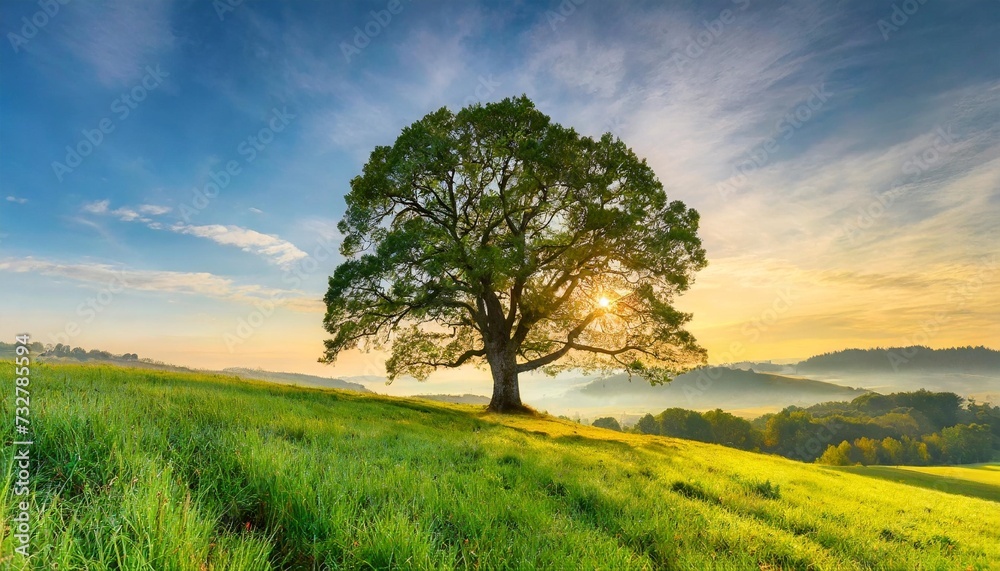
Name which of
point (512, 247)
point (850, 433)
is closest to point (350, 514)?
point (512, 247)

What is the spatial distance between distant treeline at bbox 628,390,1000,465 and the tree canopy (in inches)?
2151

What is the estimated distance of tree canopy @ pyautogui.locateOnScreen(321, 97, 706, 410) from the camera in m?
22.0

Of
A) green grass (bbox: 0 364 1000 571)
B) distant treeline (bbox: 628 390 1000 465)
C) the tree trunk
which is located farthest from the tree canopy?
distant treeline (bbox: 628 390 1000 465)

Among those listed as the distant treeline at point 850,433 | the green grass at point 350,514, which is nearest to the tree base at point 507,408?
the green grass at point 350,514

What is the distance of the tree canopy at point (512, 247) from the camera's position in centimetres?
2202

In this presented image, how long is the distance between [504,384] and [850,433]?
12663cm

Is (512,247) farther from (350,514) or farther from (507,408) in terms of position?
(350,514)

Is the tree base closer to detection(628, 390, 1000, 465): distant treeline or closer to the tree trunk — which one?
the tree trunk

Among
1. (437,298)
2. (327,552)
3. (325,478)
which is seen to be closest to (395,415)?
(437,298)

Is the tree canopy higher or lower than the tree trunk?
higher

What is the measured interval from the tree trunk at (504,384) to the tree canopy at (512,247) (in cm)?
6

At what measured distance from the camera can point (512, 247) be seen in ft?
71.8

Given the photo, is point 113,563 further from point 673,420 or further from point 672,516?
point 673,420

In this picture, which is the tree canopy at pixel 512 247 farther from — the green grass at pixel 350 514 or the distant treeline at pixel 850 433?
the distant treeline at pixel 850 433
